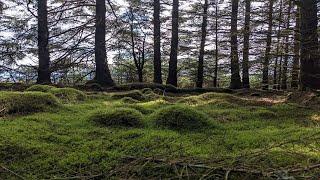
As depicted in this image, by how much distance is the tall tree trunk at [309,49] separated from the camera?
331 inches

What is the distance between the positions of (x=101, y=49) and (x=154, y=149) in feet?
32.6

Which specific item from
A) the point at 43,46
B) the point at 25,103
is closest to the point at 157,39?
the point at 43,46

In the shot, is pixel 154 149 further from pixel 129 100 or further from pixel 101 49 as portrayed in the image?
pixel 101 49

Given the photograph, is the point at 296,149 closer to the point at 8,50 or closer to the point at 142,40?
the point at 8,50

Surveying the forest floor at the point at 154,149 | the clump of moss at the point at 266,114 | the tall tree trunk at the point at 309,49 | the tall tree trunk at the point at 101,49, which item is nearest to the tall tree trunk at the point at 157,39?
the tall tree trunk at the point at 101,49

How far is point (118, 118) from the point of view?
6203mm

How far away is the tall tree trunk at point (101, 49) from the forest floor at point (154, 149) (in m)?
7.29

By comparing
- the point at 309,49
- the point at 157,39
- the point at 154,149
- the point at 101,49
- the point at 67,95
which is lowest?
the point at 154,149

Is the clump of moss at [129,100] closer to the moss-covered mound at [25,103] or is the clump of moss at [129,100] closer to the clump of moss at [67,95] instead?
the clump of moss at [67,95]

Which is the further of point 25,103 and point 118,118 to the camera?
point 25,103

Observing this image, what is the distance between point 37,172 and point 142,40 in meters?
20.8

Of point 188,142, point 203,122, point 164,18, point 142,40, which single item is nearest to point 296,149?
point 188,142

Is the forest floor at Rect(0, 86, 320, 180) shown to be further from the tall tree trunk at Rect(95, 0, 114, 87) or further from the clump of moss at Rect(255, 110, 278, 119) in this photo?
the tall tree trunk at Rect(95, 0, 114, 87)

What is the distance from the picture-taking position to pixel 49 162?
14.9 feet
